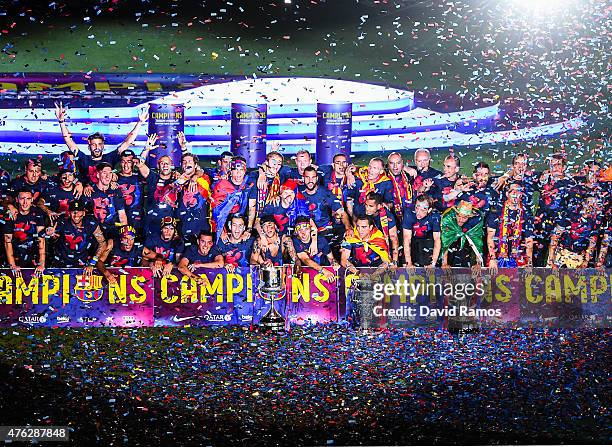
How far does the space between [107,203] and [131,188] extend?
131 millimetres

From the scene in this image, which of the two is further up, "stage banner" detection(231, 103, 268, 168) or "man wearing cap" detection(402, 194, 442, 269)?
"stage banner" detection(231, 103, 268, 168)

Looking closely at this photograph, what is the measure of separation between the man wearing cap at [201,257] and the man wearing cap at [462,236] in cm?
107

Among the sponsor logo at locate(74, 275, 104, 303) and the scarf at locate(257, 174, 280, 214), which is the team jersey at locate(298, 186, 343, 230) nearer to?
the scarf at locate(257, 174, 280, 214)

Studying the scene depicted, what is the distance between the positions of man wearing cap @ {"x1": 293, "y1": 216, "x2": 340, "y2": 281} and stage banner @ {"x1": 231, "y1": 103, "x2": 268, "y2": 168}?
0.37 metres

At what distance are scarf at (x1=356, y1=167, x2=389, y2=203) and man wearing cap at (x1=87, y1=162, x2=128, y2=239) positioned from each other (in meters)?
1.11

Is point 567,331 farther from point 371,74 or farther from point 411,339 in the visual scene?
point 371,74

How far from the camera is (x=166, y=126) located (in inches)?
133

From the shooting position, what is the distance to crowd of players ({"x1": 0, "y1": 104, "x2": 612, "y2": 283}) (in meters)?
3.36

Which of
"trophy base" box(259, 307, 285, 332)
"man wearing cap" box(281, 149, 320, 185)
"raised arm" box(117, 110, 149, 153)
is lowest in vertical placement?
"trophy base" box(259, 307, 285, 332)

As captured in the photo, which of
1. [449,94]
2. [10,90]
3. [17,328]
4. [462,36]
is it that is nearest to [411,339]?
[449,94]

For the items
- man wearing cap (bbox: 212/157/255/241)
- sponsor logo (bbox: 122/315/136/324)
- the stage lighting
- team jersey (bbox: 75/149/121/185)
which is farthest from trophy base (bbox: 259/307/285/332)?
the stage lighting

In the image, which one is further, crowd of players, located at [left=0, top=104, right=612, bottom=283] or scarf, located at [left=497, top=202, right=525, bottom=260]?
scarf, located at [left=497, top=202, right=525, bottom=260]

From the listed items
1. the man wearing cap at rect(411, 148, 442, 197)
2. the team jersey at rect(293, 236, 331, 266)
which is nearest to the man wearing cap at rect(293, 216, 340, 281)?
the team jersey at rect(293, 236, 331, 266)

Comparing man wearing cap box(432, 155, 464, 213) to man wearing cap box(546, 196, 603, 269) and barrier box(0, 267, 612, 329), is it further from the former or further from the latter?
man wearing cap box(546, 196, 603, 269)
